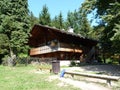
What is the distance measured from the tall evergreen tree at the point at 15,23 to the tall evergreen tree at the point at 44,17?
A: 28.6m

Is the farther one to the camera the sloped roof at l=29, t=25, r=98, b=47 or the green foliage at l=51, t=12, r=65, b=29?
the green foliage at l=51, t=12, r=65, b=29

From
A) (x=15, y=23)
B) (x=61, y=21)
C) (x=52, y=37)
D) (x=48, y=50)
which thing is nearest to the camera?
(x=15, y=23)

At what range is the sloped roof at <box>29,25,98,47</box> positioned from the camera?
3553 centimetres

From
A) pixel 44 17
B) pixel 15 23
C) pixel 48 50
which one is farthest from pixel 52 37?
pixel 44 17

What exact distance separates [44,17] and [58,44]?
106 ft

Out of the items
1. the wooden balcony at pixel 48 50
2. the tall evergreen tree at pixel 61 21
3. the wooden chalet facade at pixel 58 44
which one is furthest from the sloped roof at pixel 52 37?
the tall evergreen tree at pixel 61 21

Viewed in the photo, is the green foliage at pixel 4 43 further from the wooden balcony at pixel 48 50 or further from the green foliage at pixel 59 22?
the green foliage at pixel 59 22

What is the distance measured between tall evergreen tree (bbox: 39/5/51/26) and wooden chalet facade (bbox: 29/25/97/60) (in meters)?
22.1

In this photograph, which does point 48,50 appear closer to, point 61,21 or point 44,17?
point 44,17

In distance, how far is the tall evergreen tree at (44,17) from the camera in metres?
65.0

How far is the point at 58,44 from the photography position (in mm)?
34469

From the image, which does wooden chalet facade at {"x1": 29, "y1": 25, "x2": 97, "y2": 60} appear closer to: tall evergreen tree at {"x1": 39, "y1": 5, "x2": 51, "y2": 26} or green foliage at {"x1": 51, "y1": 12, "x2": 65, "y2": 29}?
tall evergreen tree at {"x1": 39, "y1": 5, "x2": 51, "y2": 26}

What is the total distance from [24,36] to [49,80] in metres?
18.2

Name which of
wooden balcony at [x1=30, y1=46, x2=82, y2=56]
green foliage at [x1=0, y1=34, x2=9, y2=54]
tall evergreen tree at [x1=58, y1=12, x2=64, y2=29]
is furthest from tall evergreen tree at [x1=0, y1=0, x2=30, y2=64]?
tall evergreen tree at [x1=58, y1=12, x2=64, y2=29]
